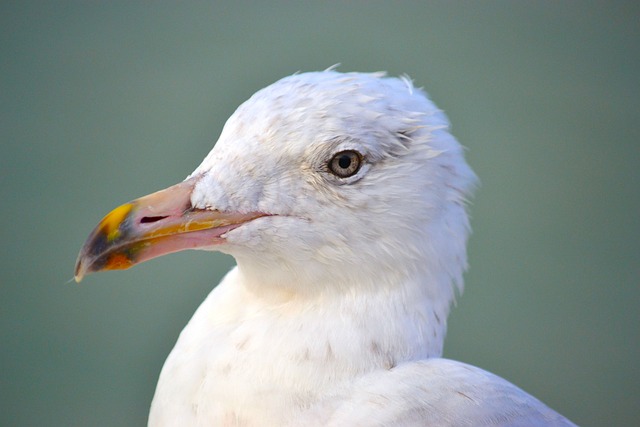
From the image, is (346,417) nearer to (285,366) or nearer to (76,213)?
(285,366)

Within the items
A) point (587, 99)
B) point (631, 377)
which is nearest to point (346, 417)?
point (631, 377)

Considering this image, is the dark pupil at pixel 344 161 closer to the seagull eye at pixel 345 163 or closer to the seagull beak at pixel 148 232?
the seagull eye at pixel 345 163

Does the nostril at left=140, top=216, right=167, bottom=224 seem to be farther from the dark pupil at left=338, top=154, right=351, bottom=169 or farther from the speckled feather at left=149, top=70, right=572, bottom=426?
the dark pupil at left=338, top=154, right=351, bottom=169

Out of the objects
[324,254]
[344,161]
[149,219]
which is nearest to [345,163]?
[344,161]

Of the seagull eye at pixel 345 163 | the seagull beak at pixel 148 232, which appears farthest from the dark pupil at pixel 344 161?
the seagull beak at pixel 148 232

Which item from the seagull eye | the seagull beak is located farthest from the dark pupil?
the seagull beak

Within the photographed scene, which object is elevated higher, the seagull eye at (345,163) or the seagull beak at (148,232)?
the seagull eye at (345,163)

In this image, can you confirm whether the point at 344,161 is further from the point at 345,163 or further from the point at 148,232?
the point at 148,232
